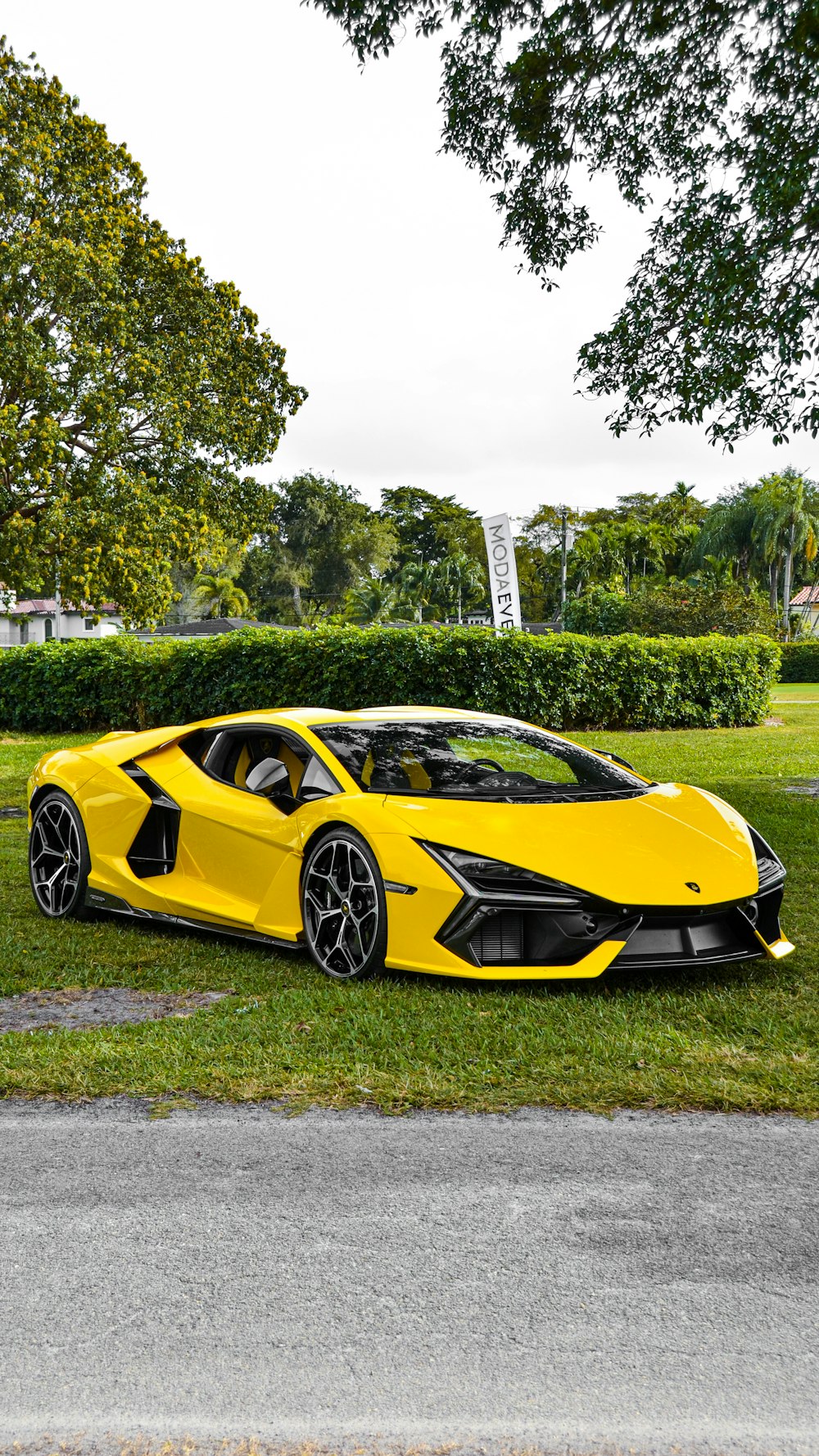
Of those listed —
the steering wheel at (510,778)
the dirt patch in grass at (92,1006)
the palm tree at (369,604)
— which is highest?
the palm tree at (369,604)

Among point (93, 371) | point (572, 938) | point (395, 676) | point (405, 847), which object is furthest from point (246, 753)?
point (93, 371)

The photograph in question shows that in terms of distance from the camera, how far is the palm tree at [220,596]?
8569cm

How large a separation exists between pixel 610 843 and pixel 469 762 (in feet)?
4.26

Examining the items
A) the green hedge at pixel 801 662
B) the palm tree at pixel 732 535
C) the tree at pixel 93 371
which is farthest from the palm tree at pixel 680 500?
the tree at pixel 93 371

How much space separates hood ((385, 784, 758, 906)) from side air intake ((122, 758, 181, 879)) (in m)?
1.51

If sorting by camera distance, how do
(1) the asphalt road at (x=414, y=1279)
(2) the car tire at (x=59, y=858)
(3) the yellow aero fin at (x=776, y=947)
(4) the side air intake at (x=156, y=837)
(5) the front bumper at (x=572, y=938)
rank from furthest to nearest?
(2) the car tire at (x=59, y=858), (4) the side air intake at (x=156, y=837), (3) the yellow aero fin at (x=776, y=947), (5) the front bumper at (x=572, y=938), (1) the asphalt road at (x=414, y=1279)

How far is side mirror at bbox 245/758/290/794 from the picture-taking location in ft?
21.4

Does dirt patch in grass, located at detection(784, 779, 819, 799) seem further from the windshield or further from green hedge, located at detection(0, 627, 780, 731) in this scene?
the windshield

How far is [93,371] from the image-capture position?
25.7 metres

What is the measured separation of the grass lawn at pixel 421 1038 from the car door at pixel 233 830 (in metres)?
0.30

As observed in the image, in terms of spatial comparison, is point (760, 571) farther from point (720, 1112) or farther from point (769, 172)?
point (720, 1112)

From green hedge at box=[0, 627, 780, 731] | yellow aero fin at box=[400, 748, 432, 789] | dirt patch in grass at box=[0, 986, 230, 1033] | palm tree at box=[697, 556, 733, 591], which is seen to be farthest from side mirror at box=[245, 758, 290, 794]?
palm tree at box=[697, 556, 733, 591]

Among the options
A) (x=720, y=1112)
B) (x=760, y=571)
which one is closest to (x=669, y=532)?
(x=760, y=571)

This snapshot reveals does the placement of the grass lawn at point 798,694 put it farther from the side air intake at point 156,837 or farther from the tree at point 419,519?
the tree at point 419,519
